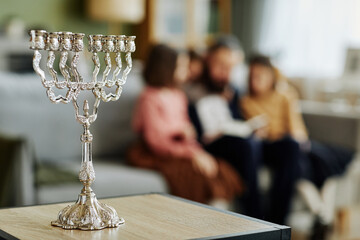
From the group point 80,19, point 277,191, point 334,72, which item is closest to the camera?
point 277,191

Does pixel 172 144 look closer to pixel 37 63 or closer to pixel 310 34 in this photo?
pixel 37 63

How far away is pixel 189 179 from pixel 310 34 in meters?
2.99

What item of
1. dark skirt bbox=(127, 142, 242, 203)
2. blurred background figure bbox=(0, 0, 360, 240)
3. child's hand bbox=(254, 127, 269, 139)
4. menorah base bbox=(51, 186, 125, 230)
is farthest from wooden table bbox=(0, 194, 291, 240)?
child's hand bbox=(254, 127, 269, 139)

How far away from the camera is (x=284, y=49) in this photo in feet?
18.9

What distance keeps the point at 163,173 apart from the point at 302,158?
0.76m

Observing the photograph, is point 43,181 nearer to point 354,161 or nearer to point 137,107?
point 137,107

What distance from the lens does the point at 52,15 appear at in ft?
20.1

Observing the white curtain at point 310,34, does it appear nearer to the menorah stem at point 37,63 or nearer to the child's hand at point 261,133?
the child's hand at point 261,133

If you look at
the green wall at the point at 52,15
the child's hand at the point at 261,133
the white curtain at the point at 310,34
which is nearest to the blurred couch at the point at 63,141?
the child's hand at the point at 261,133

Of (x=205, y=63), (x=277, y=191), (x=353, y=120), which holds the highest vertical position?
(x=205, y=63)

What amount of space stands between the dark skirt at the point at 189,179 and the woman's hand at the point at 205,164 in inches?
0.7

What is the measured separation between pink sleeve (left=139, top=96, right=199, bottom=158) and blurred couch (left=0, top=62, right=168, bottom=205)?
158 mm

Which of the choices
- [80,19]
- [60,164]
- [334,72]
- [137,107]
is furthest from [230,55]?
[80,19]

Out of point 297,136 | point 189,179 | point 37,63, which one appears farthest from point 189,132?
point 37,63
